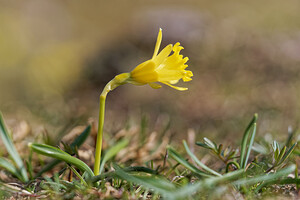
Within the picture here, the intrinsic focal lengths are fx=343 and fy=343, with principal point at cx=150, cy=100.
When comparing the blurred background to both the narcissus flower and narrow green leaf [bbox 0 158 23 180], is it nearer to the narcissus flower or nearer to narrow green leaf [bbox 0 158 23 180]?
narrow green leaf [bbox 0 158 23 180]

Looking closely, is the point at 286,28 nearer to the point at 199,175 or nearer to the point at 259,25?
the point at 259,25

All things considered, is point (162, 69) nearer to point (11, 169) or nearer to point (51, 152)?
point (51, 152)

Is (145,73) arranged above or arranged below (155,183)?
above

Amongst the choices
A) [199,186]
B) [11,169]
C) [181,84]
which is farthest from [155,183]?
[181,84]

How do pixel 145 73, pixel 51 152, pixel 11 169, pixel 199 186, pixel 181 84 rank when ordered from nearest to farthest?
1. pixel 199 186
2. pixel 51 152
3. pixel 145 73
4. pixel 11 169
5. pixel 181 84

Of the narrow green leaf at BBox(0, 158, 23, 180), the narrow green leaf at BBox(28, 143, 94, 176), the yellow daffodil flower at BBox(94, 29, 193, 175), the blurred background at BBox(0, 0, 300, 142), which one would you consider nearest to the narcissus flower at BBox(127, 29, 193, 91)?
the yellow daffodil flower at BBox(94, 29, 193, 175)

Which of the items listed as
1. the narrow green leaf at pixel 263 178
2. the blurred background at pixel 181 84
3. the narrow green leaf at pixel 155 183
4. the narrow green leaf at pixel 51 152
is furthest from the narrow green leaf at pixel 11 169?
the narrow green leaf at pixel 263 178

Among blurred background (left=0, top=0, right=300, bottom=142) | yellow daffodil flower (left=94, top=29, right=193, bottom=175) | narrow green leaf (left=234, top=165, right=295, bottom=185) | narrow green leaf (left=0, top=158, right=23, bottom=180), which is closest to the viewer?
narrow green leaf (left=234, top=165, right=295, bottom=185)

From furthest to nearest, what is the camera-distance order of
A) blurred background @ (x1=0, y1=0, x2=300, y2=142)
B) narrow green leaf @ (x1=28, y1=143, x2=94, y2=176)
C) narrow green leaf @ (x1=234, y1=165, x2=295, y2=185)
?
blurred background @ (x1=0, y1=0, x2=300, y2=142) → narrow green leaf @ (x1=28, y1=143, x2=94, y2=176) → narrow green leaf @ (x1=234, y1=165, x2=295, y2=185)

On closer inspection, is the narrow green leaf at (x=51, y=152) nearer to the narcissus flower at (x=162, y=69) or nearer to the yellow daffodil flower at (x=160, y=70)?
the yellow daffodil flower at (x=160, y=70)
